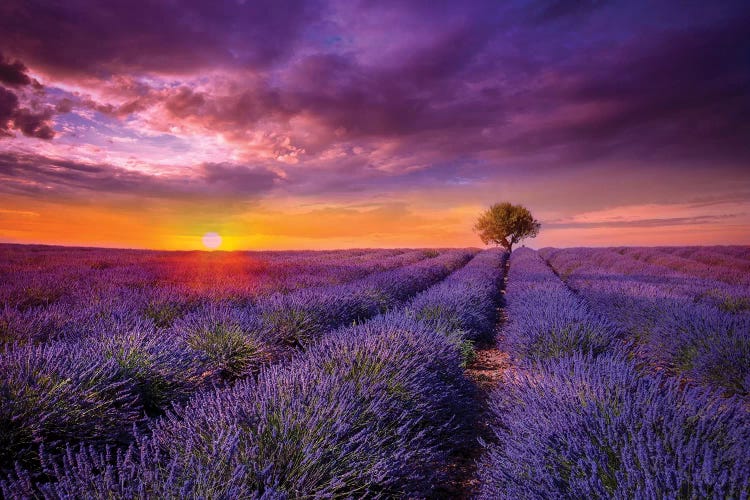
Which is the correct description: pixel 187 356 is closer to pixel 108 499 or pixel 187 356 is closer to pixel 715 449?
pixel 108 499

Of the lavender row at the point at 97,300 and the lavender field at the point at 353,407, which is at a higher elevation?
the lavender row at the point at 97,300

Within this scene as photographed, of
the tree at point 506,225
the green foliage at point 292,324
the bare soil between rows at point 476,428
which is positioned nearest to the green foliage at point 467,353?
the bare soil between rows at point 476,428

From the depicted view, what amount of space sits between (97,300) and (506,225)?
103 feet

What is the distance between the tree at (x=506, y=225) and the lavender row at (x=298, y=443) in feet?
104

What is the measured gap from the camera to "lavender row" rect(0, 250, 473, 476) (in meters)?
2.18

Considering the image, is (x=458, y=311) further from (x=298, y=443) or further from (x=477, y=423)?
(x=298, y=443)

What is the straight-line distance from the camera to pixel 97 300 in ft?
17.7

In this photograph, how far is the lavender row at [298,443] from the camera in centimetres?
145

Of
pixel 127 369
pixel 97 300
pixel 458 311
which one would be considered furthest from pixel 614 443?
pixel 97 300

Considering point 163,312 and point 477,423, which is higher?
point 163,312

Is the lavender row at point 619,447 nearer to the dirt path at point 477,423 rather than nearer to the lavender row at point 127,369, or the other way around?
the dirt path at point 477,423

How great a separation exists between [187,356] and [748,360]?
558cm

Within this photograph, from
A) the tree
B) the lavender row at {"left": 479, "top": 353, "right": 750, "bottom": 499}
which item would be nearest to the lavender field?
the lavender row at {"left": 479, "top": 353, "right": 750, "bottom": 499}

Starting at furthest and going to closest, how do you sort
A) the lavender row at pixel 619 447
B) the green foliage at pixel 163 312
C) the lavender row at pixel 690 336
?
1. the green foliage at pixel 163 312
2. the lavender row at pixel 690 336
3. the lavender row at pixel 619 447
